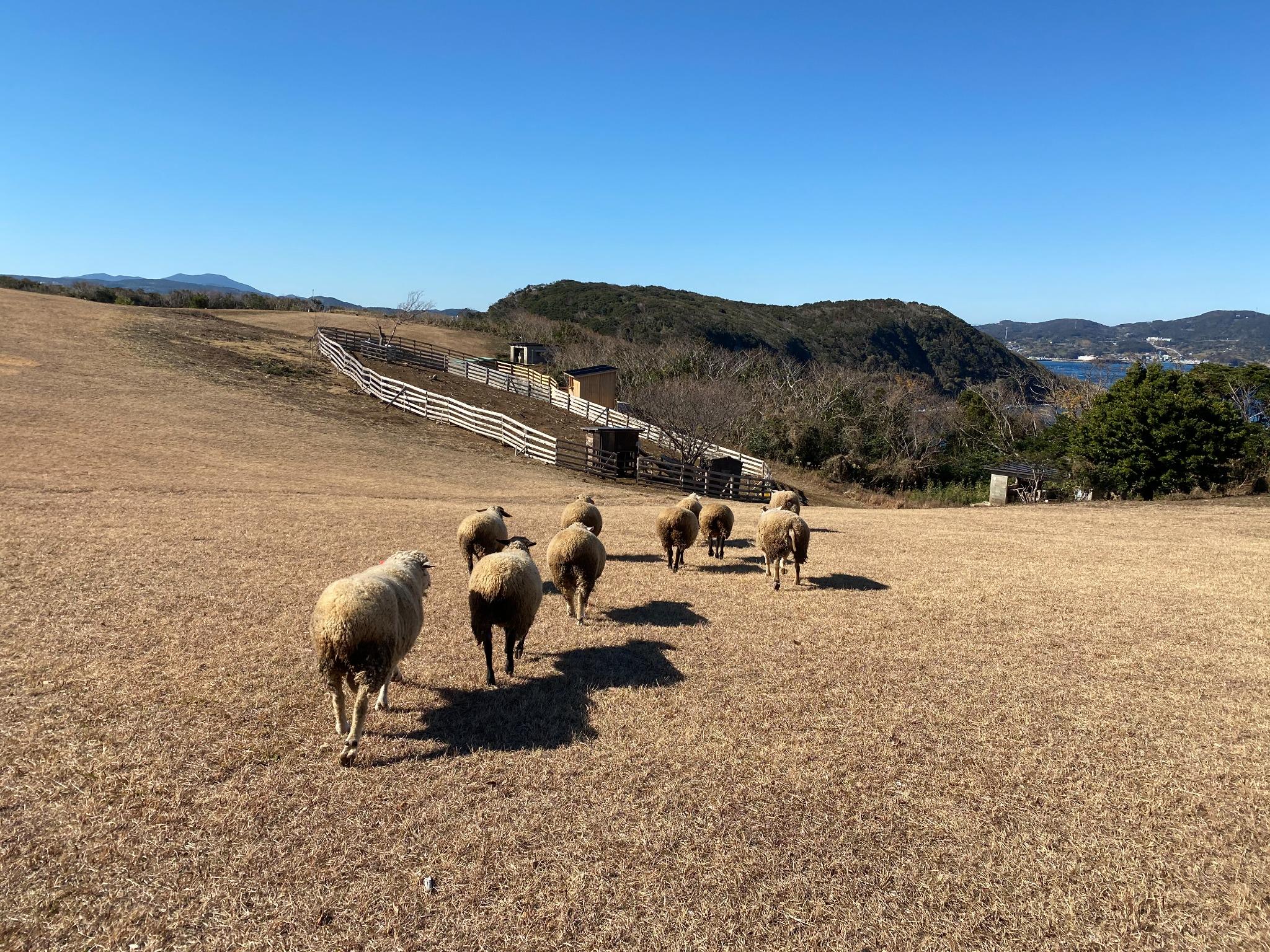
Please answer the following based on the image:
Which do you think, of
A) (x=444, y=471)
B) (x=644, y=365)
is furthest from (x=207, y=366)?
(x=644, y=365)

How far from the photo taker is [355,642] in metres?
5.42

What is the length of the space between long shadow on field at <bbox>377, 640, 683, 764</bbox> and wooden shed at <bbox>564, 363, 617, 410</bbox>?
33461 millimetres

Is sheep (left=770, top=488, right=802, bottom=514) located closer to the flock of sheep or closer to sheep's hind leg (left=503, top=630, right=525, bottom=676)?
the flock of sheep

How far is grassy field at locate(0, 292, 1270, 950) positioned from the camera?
156 inches

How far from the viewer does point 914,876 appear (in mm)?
4344

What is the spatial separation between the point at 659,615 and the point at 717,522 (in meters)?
3.80

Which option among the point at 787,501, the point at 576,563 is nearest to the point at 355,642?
the point at 576,563

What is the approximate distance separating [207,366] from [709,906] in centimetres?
3714

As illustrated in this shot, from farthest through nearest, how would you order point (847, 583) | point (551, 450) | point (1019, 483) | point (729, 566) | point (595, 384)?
point (595, 384) < point (1019, 483) < point (551, 450) < point (729, 566) < point (847, 583)

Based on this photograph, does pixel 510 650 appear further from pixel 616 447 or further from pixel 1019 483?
pixel 1019 483

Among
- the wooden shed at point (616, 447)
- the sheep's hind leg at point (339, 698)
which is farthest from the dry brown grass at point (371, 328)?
the sheep's hind leg at point (339, 698)

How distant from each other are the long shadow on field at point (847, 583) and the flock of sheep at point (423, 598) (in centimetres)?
53

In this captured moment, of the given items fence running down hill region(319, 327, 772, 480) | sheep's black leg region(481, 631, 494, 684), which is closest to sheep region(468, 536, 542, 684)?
sheep's black leg region(481, 631, 494, 684)

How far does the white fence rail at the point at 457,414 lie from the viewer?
28469 millimetres
